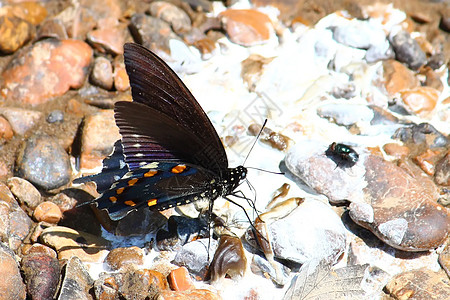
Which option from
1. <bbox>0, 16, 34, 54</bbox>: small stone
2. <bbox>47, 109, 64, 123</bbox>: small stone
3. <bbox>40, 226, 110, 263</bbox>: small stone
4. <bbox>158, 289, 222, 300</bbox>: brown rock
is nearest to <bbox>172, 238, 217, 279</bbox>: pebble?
<bbox>158, 289, 222, 300</bbox>: brown rock

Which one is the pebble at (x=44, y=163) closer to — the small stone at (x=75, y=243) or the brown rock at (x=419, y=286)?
the small stone at (x=75, y=243)

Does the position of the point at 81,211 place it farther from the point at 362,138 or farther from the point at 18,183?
the point at 362,138

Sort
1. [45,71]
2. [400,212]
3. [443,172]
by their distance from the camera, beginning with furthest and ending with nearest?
[45,71] < [443,172] < [400,212]

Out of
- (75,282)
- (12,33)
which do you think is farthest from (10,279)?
(12,33)

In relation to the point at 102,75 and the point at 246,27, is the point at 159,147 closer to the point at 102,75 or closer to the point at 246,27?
the point at 102,75

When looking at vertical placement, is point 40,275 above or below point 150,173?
below

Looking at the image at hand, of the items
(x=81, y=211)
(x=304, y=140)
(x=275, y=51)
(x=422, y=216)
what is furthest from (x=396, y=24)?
(x=81, y=211)
